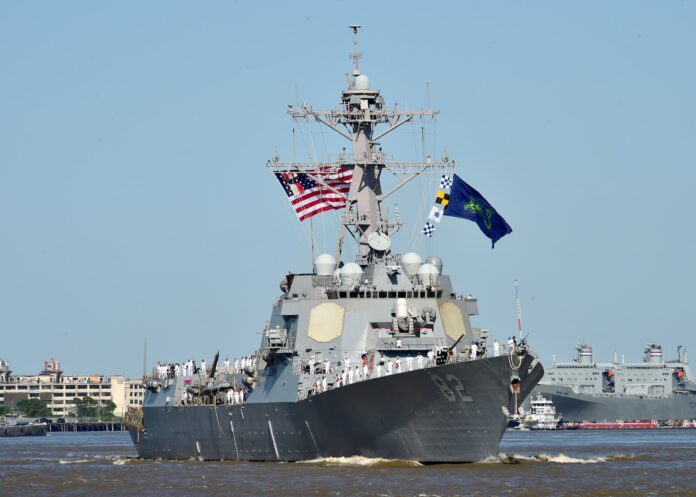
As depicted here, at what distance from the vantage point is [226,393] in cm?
4853

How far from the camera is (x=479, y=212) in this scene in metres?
42.3

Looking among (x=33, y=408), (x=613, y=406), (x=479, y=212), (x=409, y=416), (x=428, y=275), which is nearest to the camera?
(x=409, y=416)

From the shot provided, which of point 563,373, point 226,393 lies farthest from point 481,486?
point 563,373

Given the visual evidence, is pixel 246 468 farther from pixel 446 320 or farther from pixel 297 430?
pixel 446 320

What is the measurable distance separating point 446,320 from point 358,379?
14.6 feet

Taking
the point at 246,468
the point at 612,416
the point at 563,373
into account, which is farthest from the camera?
the point at 563,373

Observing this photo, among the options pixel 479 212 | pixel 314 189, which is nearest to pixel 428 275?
pixel 479 212

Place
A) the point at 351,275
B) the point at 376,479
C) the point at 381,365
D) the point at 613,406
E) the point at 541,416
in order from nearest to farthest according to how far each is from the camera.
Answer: the point at 376,479 < the point at 381,365 < the point at 351,275 < the point at 541,416 < the point at 613,406

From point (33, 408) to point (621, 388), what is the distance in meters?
74.8

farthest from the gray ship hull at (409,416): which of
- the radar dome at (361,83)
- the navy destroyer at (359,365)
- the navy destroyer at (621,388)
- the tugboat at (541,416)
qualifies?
the navy destroyer at (621,388)

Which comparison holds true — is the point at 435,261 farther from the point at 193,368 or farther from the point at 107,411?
the point at 107,411

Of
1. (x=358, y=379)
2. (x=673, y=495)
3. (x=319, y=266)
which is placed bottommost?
(x=673, y=495)

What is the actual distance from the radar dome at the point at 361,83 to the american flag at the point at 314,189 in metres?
2.60

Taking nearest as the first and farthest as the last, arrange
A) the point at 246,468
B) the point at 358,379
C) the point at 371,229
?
the point at 358,379 < the point at 246,468 < the point at 371,229
